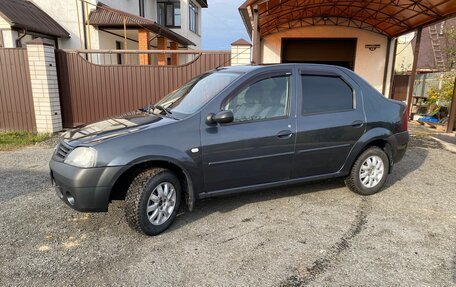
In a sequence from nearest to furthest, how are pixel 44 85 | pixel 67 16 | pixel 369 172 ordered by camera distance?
pixel 369 172
pixel 44 85
pixel 67 16

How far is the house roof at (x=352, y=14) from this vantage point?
908 centimetres

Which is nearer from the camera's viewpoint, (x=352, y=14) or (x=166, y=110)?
(x=166, y=110)

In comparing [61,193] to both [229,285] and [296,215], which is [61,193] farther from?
[296,215]

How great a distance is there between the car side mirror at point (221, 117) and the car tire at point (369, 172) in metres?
2.09

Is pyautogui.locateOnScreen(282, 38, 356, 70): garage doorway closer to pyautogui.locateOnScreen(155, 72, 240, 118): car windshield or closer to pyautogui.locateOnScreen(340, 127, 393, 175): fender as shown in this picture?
pyautogui.locateOnScreen(340, 127, 393, 175): fender

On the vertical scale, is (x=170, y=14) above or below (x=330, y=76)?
above

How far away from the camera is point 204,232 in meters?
3.66

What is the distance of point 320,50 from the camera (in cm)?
1382

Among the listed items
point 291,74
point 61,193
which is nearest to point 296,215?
point 291,74

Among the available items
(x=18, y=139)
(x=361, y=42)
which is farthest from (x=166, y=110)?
(x=361, y=42)

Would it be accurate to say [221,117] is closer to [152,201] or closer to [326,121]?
[152,201]

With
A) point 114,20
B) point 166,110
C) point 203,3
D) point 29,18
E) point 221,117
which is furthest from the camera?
point 203,3

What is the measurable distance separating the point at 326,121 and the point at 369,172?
1098 millimetres

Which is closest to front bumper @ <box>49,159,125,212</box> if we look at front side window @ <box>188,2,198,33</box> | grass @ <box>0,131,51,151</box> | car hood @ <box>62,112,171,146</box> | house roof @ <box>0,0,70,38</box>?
car hood @ <box>62,112,171,146</box>
